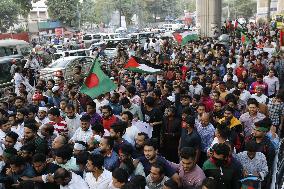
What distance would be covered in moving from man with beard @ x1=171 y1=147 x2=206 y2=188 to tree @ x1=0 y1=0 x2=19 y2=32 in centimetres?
5237

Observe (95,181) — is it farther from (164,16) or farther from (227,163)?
(164,16)

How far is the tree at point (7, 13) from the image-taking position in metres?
52.2

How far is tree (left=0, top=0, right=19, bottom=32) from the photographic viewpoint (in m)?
52.2

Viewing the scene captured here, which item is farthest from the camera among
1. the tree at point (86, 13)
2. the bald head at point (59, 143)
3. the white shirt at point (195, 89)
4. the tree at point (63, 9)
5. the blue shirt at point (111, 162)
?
the tree at point (86, 13)

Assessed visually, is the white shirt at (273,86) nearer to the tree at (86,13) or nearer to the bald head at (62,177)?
the bald head at (62,177)

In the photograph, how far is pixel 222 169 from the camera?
180 inches

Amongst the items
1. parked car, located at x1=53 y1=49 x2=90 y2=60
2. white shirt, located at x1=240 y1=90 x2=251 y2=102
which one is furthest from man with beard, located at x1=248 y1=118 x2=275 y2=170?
parked car, located at x1=53 y1=49 x2=90 y2=60

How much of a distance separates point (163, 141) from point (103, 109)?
3.78 feet

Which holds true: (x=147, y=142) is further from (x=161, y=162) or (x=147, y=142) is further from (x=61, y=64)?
(x=61, y=64)

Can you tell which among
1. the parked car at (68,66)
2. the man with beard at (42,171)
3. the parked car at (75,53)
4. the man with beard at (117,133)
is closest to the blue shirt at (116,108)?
the man with beard at (117,133)

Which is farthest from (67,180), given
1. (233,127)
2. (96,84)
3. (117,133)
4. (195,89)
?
(195,89)

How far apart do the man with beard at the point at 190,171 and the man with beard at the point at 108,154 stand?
98cm

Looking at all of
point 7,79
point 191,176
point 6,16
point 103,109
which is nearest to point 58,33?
point 6,16

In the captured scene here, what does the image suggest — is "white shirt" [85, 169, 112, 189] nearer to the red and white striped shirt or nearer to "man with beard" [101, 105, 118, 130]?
"man with beard" [101, 105, 118, 130]
